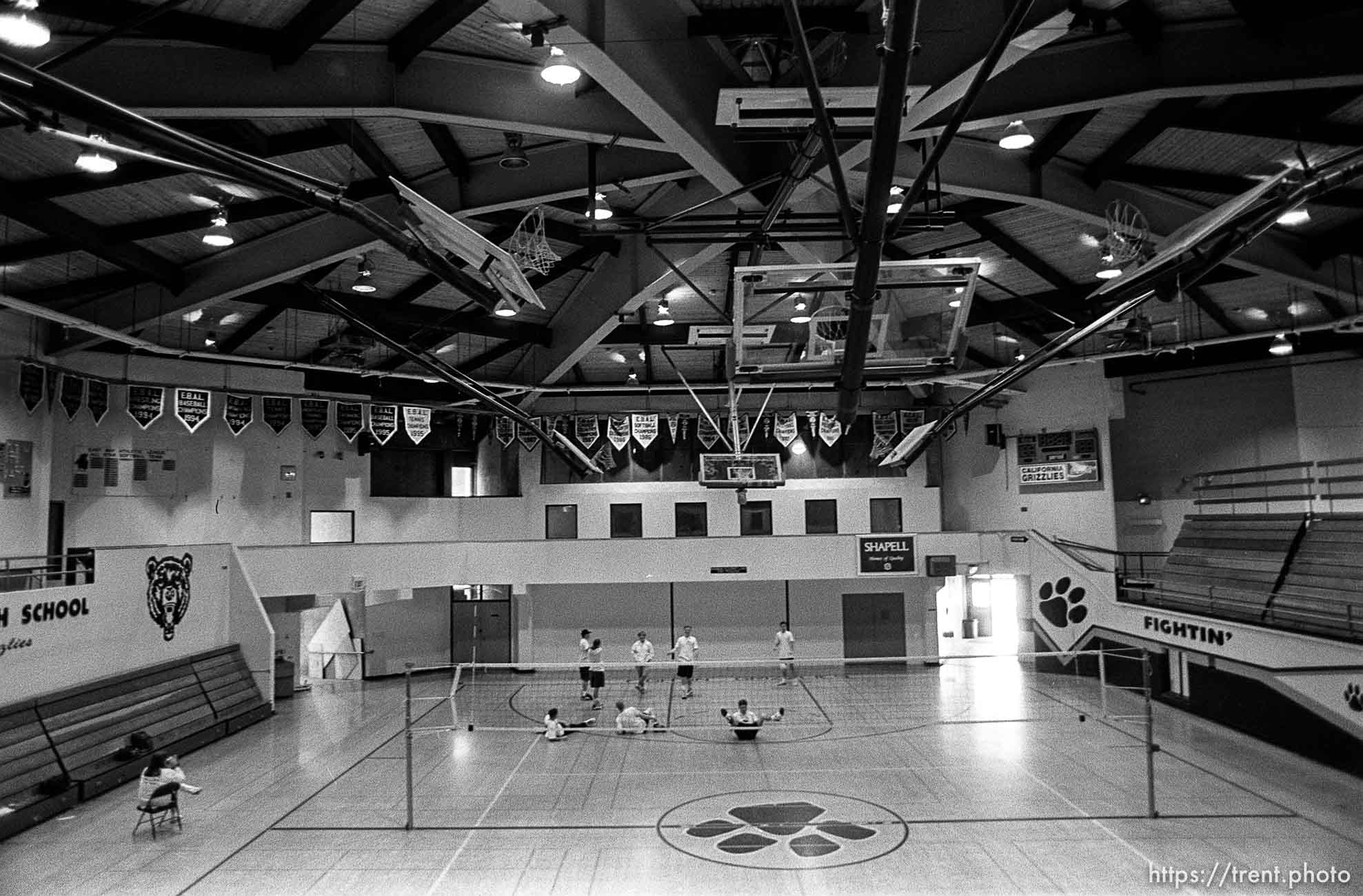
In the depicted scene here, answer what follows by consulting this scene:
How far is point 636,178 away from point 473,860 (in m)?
9.38

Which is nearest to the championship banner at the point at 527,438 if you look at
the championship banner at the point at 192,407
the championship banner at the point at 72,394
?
the championship banner at the point at 192,407

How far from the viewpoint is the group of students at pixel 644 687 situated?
19.2 m

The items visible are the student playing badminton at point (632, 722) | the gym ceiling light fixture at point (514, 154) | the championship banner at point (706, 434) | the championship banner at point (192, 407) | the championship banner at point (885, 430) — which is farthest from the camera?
the championship banner at point (706, 434)

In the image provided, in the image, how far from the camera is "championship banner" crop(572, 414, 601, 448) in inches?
1171

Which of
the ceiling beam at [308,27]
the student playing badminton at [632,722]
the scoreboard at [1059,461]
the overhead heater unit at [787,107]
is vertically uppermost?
the ceiling beam at [308,27]

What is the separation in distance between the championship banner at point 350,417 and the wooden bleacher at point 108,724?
6742 mm

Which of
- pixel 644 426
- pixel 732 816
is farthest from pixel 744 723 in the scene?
pixel 644 426

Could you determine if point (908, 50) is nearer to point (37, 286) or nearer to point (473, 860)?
point (473, 860)

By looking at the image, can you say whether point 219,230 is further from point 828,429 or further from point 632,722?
point 828,429

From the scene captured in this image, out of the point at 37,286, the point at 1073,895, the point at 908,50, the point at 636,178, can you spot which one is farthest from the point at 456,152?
the point at 1073,895

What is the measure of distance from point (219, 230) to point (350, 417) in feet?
41.8

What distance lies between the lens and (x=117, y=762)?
16.5 meters

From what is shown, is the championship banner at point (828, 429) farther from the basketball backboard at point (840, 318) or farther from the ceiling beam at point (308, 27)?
the ceiling beam at point (308, 27)

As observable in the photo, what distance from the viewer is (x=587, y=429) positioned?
1172 inches
